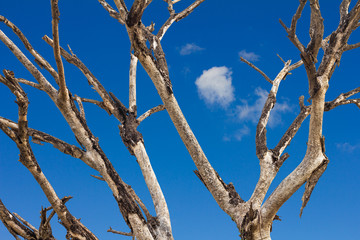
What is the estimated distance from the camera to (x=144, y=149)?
529 cm

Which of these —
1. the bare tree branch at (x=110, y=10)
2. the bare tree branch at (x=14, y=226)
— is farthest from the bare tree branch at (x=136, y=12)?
the bare tree branch at (x=14, y=226)

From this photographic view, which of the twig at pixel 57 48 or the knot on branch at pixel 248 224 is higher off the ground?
the twig at pixel 57 48

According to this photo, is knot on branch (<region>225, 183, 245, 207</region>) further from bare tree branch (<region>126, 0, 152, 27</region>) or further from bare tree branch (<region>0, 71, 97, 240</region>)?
bare tree branch (<region>126, 0, 152, 27</region>)

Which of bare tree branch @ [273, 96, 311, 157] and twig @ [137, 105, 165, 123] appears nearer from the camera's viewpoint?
bare tree branch @ [273, 96, 311, 157]

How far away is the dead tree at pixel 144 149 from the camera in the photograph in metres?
4.12

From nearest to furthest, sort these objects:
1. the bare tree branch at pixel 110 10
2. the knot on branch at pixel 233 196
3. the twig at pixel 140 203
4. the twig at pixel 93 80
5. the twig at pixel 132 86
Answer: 1. the knot on branch at pixel 233 196
2. the twig at pixel 140 203
3. the twig at pixel 93 80
4. the twig at pixel 132 86
5. the bare tree branch at pixel 110 10

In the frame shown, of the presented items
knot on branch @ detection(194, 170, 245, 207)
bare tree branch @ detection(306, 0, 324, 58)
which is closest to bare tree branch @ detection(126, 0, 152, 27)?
bare tree branch @ detection(306, 0, 324, 58)

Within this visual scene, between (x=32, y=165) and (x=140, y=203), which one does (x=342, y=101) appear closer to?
(x=140, y=203)

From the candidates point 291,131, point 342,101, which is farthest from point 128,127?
point 342,101

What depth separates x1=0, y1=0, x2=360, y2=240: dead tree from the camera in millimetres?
4121

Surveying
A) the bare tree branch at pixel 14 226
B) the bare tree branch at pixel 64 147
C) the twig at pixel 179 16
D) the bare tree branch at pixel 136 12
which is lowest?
the bare tree branch at pixel 14 226

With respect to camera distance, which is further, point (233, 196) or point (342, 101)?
point (342, 101)

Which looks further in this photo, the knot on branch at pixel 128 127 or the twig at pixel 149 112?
the twig at pixel 149 112

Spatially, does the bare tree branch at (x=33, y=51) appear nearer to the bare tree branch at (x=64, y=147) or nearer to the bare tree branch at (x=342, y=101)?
the bare tree branch at (x=64, y=147)
